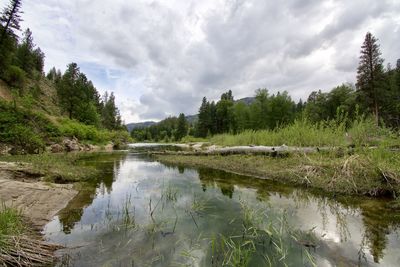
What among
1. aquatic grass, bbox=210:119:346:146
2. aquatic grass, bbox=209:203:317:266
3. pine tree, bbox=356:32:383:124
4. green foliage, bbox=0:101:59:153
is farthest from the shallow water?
pine tree, bbox=356:32:383:124

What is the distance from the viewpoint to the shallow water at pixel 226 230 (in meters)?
3.37

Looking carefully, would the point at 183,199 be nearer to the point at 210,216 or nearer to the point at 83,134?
the point at 210,216

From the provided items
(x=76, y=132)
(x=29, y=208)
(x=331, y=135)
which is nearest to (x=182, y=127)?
(x=76, y=132)

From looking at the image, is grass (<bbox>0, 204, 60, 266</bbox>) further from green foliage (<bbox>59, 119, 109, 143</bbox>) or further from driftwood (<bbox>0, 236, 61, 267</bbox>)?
green foliage (<bbox>59, 119, 109, 143</bbox>)

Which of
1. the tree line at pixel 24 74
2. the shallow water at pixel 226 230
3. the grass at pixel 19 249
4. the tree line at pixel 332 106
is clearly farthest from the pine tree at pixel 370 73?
the tree line at pixel 24 74

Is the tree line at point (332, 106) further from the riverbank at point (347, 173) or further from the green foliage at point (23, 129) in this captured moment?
the green foliage at point (23, 129)

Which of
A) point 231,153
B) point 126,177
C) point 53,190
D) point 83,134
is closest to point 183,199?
point 53,190

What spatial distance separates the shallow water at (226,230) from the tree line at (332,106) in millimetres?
4886

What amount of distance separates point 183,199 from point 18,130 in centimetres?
2025

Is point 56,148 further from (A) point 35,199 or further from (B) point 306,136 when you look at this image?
(B) point 306,136

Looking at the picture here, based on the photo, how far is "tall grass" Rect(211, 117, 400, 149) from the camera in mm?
8312

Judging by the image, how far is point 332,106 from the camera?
59.7 m

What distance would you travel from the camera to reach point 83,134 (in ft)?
113

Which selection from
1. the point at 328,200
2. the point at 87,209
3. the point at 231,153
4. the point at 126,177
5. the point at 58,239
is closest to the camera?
the point at 58,239
